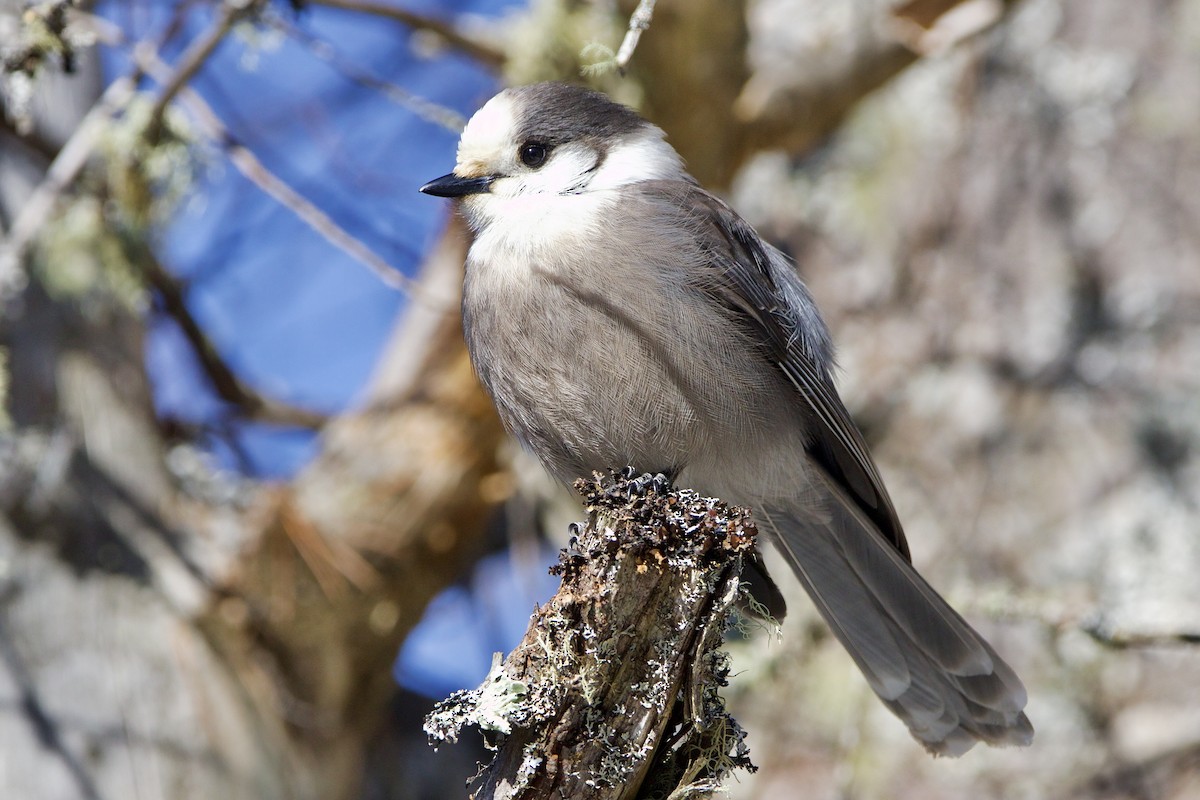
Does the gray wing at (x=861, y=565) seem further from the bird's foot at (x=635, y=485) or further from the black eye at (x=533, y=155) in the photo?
the bird's foot at (x=635, y=485)

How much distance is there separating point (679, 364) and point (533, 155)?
2.31ft

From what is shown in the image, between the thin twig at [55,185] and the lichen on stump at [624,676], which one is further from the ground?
the thin twig at [55,185]

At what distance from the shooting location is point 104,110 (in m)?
3.50

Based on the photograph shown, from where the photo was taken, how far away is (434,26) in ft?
13.4

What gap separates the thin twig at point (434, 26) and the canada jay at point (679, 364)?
1.19 metres

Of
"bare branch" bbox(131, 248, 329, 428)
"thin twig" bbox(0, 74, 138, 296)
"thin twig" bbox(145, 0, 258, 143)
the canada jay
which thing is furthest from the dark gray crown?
"bare branch" bbox(131, 248, 329, 428)

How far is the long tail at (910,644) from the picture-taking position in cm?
283

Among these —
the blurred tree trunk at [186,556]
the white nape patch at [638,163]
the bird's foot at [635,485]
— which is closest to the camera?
the bird's foot at [635,485]

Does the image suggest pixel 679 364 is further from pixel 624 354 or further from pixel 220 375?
pixel 220 375

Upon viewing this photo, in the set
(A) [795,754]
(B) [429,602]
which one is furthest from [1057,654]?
(B) [429,602]

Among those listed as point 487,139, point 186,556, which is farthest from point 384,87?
point 186,556

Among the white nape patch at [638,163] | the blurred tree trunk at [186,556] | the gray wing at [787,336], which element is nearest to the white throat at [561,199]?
the white nape patch at [638,163]

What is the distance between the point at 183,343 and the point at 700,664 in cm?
356

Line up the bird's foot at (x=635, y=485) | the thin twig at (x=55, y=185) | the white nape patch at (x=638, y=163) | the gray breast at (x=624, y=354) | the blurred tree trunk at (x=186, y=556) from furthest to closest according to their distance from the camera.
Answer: the blurred tree trunk at (x=186, y=556), the thin twig at (x=55, y=185), the white nape patch at (x=638, y=163), the gray breast at (x=624, y=354), the bird's foot at (x=635, y=485)
